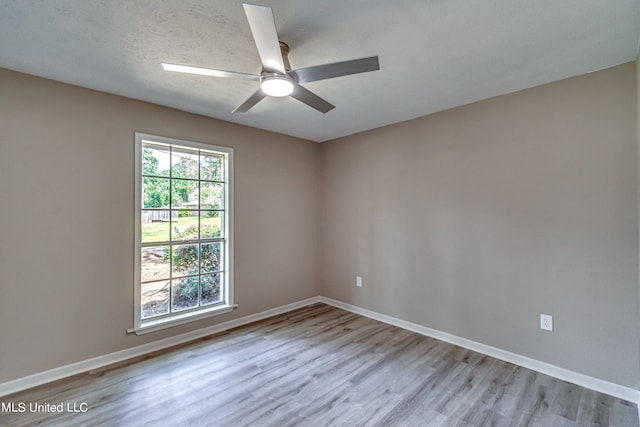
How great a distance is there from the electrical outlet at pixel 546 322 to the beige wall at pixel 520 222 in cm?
4

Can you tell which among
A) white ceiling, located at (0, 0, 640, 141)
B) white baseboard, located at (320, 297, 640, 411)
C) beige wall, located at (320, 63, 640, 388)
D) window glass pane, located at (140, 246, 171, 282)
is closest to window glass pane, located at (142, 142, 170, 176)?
white ceiling, located at (0, 0, 640, 141)

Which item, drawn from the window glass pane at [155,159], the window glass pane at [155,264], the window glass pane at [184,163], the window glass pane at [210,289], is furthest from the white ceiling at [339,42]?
the window glass pane at [210,289]

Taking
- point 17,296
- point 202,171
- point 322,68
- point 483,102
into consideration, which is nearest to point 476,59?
point 483,102

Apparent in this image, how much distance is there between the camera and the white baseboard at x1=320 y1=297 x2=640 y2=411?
2.13m

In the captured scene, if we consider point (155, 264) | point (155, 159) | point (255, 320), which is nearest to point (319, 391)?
point (255, 320)

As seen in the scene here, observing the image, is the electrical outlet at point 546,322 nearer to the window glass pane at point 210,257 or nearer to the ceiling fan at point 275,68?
the ceiling fan at point 275,68

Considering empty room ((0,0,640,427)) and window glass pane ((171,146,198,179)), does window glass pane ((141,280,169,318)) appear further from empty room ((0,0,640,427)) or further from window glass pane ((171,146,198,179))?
window glass pane ((171,146,198,179))

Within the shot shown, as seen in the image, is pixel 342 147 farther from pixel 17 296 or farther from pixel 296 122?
pixel 17 296

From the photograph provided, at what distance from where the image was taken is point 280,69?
1699mm

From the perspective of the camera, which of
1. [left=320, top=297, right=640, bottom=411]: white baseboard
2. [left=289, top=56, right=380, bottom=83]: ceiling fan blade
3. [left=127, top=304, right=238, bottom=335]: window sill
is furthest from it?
[left=127, top=304, right=238, bottom=335]: window sill

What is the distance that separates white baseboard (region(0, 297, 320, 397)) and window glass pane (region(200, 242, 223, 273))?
0.66 meters

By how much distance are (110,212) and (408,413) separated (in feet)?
9.83

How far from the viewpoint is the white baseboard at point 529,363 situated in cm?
213

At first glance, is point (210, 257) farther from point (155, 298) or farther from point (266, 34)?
point (266, 34)
